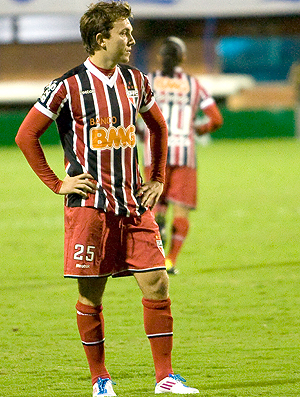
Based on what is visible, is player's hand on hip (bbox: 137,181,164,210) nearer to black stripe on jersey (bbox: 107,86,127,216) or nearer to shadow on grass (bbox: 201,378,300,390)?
black stripe on jersey (bbox: 107,86,127,216)

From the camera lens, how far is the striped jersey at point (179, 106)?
21.5 feet

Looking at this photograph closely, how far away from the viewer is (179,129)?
21.9ft

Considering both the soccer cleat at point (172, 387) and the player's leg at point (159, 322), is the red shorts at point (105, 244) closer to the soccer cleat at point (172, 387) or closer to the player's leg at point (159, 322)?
the player's leg at point (159, 322)

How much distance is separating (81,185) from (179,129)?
3384 mm

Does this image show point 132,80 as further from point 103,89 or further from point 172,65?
point 172,65

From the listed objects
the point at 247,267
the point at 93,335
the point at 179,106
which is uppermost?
the point at 179,106

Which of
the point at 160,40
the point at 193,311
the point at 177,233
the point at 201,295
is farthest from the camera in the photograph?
the point at 160,40

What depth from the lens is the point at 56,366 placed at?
3.99 m

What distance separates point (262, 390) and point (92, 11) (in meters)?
1.94

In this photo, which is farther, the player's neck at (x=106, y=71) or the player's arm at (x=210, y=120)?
the player's arm at (x=210, y=120)

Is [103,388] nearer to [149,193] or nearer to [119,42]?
[149,193]

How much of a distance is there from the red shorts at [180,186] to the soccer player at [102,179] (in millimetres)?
2985

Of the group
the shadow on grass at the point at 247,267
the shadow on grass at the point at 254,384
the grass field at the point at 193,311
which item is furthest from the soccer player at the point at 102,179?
the shadow on grass at the point at 247,267

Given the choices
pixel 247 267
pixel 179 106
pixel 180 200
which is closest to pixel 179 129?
pixel 179 106
